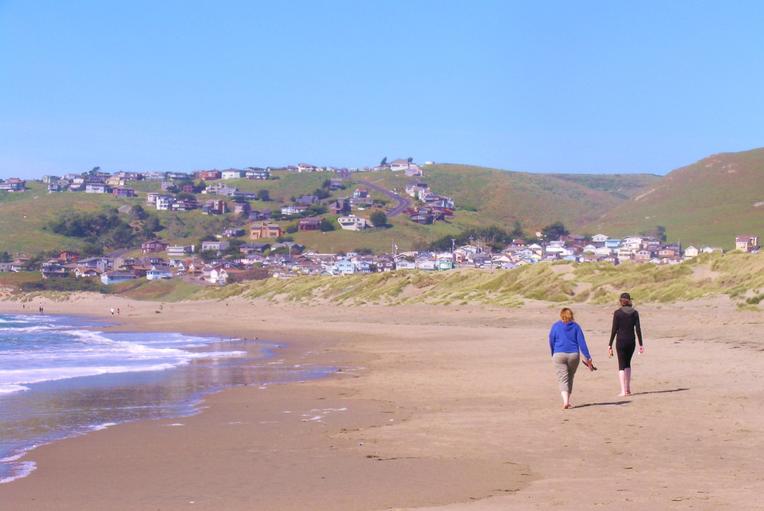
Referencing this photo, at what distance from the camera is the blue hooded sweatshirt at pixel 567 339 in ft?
39.0

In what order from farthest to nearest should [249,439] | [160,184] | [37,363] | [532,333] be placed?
[160,184] < [532,333] < [37,363] < [249,439]

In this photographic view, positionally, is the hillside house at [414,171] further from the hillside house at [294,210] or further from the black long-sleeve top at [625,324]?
→ the black long-sleeve top at [625,324]

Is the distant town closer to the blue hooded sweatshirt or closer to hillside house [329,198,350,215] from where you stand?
hillside house [329,198,350,215]

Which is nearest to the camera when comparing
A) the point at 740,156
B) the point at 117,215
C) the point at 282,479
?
the point at 282,479

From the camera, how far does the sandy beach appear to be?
7492 mm

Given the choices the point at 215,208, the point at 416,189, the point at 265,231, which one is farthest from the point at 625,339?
the point at 416,189

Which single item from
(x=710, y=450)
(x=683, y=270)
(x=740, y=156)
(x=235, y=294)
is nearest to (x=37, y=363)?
(x=710, y=450)

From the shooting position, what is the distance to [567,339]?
1195 centimetres

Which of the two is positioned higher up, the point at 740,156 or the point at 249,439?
the point at 740,156

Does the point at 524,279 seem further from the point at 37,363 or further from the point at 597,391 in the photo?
the point at 597,391

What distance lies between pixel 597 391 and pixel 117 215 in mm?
141571

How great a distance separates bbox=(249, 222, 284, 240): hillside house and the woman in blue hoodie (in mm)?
121226

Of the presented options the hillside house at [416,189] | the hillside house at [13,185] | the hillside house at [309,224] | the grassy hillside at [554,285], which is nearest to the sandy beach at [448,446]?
the grassy hillside at [554,285]

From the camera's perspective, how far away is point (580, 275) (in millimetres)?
39812
